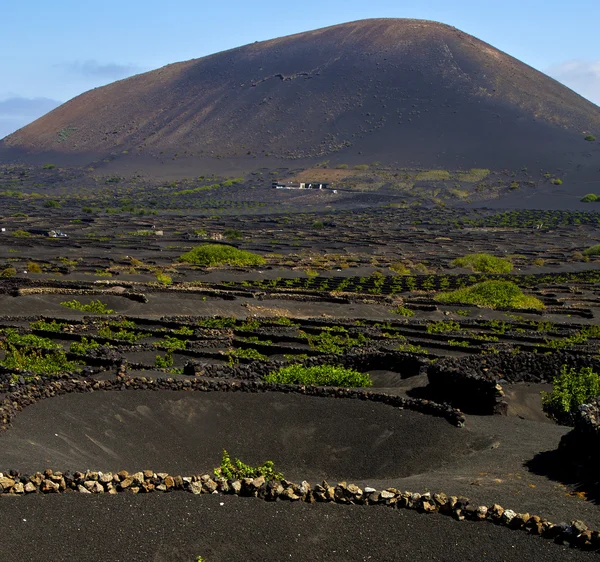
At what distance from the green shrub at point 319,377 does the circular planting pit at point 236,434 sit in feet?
9.13

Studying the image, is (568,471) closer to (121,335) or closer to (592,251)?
(121,335)

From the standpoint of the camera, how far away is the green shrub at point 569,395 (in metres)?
17.7

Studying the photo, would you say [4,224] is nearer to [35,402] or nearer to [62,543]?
[35,402]

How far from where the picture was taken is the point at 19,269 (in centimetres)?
4606

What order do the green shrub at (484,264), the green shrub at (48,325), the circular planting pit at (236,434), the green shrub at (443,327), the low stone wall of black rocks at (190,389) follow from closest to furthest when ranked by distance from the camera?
the circular planting pit at (236,434) < the low stone wall of black rocks at (190,389) < the green shrub at (48,325) < the green shrub at (443,327) < the green shrub at (484,264)

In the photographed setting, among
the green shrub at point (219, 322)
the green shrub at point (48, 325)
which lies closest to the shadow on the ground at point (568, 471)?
the green shrub at point (219, 322)

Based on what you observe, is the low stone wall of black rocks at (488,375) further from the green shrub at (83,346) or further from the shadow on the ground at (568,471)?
the green shrub at (83,346)

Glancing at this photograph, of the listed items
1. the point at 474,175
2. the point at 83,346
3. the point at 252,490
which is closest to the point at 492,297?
the point at 83,346

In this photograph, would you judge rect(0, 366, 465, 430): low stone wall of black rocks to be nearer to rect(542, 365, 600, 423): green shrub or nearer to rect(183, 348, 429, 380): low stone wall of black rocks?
rect(183, 348, 429, 380): low stone wall of black rocks

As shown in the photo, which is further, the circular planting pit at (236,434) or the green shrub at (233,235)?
the green shrub at (233,235)

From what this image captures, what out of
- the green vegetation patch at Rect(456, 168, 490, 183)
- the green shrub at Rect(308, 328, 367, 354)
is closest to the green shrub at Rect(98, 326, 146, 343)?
the green shrub at Rect(308, 328, 367, 354)

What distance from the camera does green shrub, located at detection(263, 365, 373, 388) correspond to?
61.8ft

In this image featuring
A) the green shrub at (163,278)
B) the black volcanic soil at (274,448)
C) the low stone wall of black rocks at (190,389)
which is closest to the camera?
the black volcanic soil at (274,448)

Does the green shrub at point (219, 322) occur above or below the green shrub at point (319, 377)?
above
